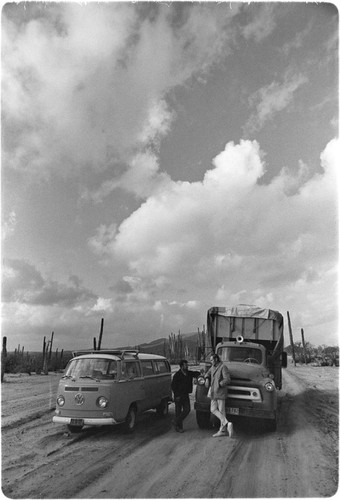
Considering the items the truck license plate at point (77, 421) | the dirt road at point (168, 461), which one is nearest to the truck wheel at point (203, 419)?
the dirt road at point (168, 461)

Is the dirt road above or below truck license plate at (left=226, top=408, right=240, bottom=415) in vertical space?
below

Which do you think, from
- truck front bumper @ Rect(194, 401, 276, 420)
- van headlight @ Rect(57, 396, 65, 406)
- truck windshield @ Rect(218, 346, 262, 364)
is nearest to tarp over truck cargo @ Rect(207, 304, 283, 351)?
truck windshield @ Rect(218, 346, 262, 364)

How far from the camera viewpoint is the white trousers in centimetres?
924

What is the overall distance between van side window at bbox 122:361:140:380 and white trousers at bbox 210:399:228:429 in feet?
7.33

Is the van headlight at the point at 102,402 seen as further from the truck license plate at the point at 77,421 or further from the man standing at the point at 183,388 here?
the man standing at the point at 183,388

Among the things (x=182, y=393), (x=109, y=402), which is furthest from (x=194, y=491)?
(x=182, y=393)

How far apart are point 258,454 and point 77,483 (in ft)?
11.6

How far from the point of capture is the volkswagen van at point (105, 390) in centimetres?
909

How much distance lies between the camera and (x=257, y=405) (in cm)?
938

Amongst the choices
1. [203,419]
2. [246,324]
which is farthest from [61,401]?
[246,324]

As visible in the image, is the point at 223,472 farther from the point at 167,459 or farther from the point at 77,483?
the point at 77,483

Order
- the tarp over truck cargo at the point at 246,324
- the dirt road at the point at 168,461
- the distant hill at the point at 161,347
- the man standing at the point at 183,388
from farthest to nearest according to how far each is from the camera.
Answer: the distant hill at the point at 161,347 → the tarp over truck cargo at the point at 246,324 → the man standing at the point at 183,388 → the dirt road at the point at 168,461

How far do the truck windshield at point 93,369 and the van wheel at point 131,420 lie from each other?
1083 millimetres

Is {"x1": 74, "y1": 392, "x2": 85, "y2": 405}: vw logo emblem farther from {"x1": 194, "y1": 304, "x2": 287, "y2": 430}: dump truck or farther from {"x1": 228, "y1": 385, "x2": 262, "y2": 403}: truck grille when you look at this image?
{"x1": 228, "y1": 385, "x2": 262, "y2": 403}: truck grille
